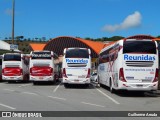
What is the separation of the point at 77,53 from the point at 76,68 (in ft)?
4.31

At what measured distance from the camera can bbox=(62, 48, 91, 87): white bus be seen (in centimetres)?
2955

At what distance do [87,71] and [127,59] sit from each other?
322 inches

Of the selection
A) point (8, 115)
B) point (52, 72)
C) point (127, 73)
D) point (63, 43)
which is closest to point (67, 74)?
point (52, 72)

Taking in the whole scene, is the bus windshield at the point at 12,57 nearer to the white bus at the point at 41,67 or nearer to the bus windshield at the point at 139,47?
the white bus at the point at 41,67

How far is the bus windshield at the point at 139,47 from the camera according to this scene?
2198cm

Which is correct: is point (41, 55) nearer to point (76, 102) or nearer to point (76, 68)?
point (76, 68)

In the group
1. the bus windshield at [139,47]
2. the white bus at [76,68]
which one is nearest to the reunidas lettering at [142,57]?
the bus windshield at [139,47]

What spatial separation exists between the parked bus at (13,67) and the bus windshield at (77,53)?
8655 millimetres

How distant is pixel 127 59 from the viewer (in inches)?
861

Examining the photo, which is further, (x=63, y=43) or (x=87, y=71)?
(x=63, y=43)

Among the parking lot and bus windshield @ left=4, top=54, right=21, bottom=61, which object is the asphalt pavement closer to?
the parking lot

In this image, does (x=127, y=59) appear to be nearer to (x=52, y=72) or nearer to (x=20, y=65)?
(x=52, y=72)

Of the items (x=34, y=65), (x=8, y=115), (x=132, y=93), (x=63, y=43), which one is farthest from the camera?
(x=63, y=43)

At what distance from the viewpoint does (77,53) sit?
30234 mm
